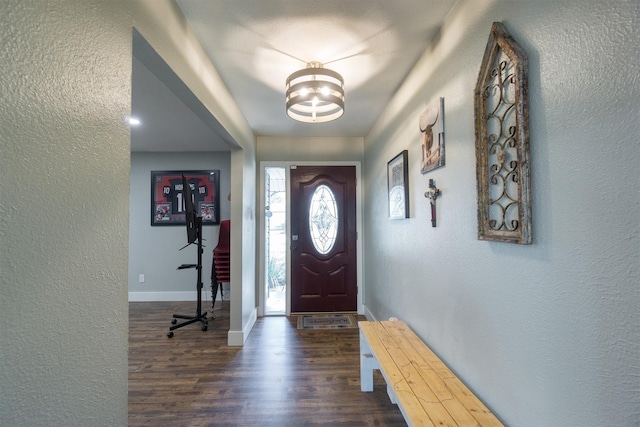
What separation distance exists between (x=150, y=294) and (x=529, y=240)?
4.98 m

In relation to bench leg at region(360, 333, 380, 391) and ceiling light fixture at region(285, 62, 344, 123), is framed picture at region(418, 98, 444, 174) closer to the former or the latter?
ceiling light fixture at region(285, 62, 344, 123)

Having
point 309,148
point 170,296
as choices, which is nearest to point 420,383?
point 309,148

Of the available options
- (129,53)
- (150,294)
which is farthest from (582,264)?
(150,294)

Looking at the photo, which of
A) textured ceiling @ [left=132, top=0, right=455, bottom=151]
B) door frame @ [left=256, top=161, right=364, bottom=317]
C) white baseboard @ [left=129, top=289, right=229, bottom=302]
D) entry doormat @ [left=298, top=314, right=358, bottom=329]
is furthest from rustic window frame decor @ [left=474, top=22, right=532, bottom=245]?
white baseboard @ [left=129, top=289, right=229, bottom=302]

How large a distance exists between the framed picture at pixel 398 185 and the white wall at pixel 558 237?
598mm

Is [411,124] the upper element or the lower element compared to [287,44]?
lower

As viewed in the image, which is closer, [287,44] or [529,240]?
[529,240]

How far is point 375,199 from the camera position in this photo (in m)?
3.33

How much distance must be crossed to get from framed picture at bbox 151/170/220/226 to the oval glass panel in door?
1.62m

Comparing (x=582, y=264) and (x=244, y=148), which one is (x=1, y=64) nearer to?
(x=582, y=264)

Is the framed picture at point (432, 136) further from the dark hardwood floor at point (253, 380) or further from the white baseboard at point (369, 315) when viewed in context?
the white baseboard at point (369, 315)

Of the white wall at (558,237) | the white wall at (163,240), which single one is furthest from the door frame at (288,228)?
the white wall at (558,237)

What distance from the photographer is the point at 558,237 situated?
0.91 meters

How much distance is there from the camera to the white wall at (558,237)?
73 cm
